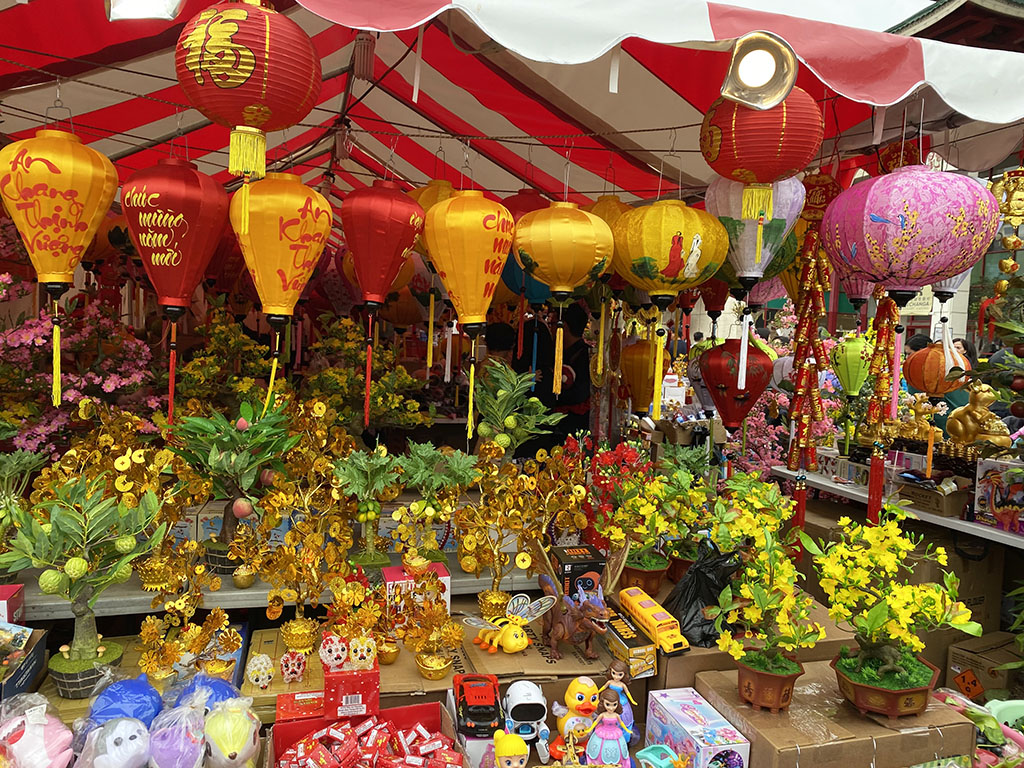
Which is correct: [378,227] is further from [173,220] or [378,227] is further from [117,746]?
[117,746]

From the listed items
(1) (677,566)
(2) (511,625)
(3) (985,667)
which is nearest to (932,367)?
(3) (985,667)

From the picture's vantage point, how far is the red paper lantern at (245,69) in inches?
67.4

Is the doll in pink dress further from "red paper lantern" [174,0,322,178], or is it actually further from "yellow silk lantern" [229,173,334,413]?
"red paper lantern" [174,0,322,178]

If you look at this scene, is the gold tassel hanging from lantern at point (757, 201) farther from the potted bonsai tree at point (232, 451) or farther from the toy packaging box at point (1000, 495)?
the toy packaging box at point (1000, 495)

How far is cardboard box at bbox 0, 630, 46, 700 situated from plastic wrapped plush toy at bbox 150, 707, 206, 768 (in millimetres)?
525

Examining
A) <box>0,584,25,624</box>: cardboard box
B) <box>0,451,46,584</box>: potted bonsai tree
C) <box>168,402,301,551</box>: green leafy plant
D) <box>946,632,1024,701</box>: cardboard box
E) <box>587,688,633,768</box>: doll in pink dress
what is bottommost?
<box>946,632,1024,701</box>: cardboard box

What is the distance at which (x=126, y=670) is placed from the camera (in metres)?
2.17

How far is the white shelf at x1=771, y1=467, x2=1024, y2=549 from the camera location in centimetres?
330

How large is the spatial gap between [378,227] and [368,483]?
92 cm

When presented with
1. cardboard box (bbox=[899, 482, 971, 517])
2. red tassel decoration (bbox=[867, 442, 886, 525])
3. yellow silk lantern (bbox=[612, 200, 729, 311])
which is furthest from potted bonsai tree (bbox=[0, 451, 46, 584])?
cardboard box (bbox=[899, 482, 971, 517])

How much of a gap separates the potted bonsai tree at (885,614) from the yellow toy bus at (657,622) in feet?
1.66

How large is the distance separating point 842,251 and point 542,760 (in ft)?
6.53

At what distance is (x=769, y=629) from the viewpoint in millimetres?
2154

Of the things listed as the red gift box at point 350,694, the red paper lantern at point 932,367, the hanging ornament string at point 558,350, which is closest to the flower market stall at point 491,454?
the red gift box at point 350,694
